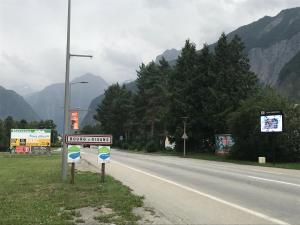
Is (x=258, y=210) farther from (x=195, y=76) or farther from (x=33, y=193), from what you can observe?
(x=195, y=76)

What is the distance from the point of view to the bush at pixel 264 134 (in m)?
50.9

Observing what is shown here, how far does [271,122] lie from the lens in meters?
47.9

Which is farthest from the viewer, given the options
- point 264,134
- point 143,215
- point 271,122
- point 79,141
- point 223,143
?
point 223,143

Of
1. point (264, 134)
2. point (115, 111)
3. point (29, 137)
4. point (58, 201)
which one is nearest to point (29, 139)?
point (29, 137)

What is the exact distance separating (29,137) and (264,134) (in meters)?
41.7

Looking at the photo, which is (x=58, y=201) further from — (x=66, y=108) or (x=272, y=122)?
A: (x=272, y=122)

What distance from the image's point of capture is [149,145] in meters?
94.5

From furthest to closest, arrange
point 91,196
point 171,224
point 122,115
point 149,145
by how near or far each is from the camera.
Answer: point 122,115
point 149,145
point 91,196
point 171,224

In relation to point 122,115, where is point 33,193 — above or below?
below

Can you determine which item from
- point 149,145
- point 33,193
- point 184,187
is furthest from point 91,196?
point 149,145

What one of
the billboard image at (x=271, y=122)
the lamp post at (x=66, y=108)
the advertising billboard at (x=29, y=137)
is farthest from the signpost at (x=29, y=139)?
the lamp post at (x=66, y=108)

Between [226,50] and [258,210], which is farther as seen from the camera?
[226,50]

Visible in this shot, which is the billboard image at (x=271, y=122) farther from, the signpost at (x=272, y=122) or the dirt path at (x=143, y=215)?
the dirt path at (x=143, y=215)

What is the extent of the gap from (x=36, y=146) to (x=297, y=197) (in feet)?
222
